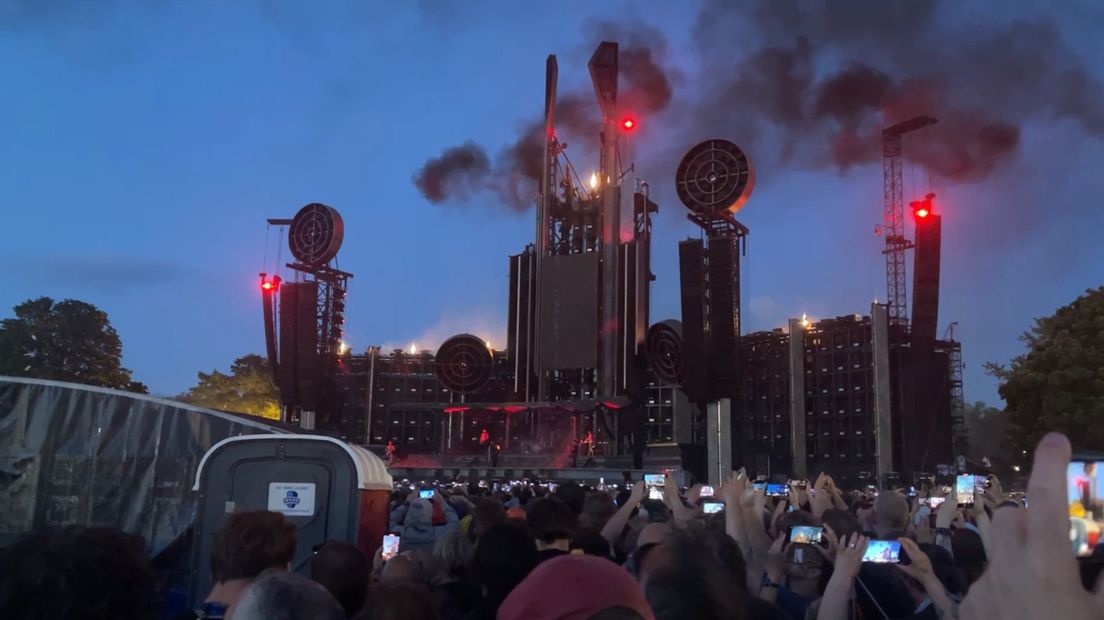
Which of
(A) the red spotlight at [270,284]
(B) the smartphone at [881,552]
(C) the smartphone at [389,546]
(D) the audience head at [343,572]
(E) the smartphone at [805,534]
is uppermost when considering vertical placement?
(A) the red spotlight at [270,284]

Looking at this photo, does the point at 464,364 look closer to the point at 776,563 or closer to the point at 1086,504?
the point at 776,563

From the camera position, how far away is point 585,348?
170 feet

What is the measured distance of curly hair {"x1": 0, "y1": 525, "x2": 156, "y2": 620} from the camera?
7.80 feet

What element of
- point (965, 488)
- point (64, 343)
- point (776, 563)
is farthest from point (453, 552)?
point (64, 343)

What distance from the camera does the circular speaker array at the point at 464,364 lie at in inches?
2103

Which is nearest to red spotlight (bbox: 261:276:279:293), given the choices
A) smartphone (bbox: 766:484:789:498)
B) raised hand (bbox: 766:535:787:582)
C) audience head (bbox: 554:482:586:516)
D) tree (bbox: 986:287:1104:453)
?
tree (bbox: 986:287:1104:453)

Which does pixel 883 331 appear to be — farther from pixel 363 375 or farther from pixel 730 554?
pixel 730 554

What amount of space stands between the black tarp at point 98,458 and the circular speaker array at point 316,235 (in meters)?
47.9

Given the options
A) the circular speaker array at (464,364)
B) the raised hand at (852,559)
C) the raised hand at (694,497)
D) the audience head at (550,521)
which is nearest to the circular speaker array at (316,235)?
→ the circular speaker array at (464,364)

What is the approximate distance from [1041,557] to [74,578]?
2333 mm

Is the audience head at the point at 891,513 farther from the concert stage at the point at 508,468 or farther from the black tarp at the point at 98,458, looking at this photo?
the concert stage at the point at 508,468

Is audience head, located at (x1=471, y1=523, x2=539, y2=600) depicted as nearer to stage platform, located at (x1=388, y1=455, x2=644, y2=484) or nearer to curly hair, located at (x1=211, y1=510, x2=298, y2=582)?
curly hair, located at (x1=211, y1=510, x2=298, y2=582)

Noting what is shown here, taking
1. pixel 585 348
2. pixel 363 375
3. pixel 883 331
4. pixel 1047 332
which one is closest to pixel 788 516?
pixel 1047 332

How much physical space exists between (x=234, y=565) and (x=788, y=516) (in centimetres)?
293
